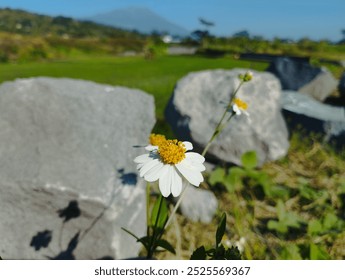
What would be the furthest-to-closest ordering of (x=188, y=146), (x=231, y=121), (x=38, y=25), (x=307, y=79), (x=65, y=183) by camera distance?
(x=38, y=25) → (x=307, y=79) → (x=231, y=121) → (x=65, y=183) → (x=188, y=146)

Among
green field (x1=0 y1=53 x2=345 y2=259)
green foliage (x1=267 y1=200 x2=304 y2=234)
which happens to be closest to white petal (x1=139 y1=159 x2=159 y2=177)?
green field (x1=0 y1=53 x2=345 y2=259)

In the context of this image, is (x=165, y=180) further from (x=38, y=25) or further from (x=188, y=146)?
(x=38, y=25)

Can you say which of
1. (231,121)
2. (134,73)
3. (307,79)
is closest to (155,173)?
(231,121)

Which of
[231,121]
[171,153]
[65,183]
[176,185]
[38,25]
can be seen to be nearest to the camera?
[176,185]

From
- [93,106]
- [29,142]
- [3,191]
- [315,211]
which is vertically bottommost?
[315,211]

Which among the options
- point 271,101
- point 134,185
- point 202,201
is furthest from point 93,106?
point 271,101

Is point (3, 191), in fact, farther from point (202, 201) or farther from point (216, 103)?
point (216, 103)
